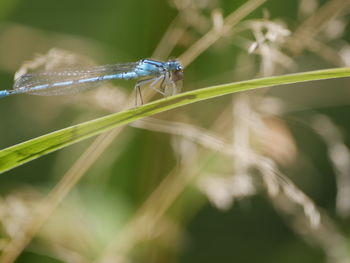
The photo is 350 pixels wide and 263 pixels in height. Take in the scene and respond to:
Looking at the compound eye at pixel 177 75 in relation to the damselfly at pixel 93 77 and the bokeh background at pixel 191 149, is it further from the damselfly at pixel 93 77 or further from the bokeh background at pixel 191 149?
the bokeh background at pixel 191 149

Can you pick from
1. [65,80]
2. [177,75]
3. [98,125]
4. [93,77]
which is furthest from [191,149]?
[98,125]

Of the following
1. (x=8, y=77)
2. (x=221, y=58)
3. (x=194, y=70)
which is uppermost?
(x=221, y=58)

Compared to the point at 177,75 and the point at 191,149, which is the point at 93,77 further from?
the point at 191,149

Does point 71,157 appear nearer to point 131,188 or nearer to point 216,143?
point 131,188

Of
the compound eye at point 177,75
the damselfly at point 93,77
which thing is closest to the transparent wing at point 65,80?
the damselfly at point 93,77

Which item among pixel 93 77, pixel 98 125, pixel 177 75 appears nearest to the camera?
pixel 98 125

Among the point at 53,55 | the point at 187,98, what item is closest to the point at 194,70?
the point at 53,55
